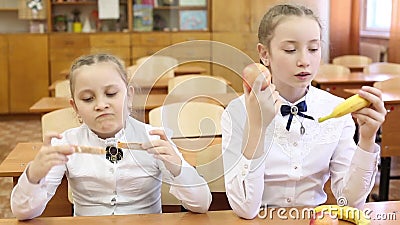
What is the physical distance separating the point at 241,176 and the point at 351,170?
0.91ft

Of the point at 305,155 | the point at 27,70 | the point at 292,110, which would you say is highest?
the point at 292,110

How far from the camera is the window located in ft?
22.6

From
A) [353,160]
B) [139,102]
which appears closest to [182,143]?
[139,102]

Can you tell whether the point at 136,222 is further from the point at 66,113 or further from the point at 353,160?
the point at 66,113

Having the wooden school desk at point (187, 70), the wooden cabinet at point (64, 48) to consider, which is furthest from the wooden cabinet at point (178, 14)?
the wooden school desk at point (187, 70)

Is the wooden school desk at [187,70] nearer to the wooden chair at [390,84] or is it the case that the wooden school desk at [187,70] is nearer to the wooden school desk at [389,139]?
the wooden chair at [390,84]

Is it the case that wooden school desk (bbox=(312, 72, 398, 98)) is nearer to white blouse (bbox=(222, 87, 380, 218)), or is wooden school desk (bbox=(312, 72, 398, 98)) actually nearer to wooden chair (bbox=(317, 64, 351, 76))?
wooden chair (bbox=(317, 64, 351, 76))

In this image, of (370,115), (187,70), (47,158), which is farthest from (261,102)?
(187,70)

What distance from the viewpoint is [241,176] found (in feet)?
4.83

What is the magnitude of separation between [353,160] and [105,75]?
68 centimetres

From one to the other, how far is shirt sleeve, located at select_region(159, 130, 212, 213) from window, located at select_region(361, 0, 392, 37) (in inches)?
226

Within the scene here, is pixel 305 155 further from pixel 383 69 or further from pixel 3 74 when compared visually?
pixel 3 74

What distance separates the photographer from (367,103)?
1.27 metres

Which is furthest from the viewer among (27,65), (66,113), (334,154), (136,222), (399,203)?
(27,65)
